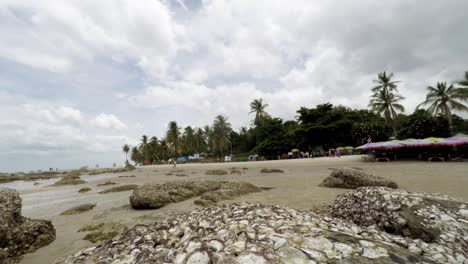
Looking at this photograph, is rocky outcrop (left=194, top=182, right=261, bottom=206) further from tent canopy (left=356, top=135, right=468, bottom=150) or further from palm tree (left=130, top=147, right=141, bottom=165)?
palm tree (left=130, top=147, right=141, bottom=165)

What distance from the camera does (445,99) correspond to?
30.5 m

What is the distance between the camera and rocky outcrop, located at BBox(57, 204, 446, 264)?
6.37 feet

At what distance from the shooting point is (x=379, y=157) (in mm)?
26891

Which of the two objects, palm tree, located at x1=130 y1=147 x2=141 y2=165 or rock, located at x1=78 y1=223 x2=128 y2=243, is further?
palm tree, located at x1=130 y1=147 x2=141 y2=165

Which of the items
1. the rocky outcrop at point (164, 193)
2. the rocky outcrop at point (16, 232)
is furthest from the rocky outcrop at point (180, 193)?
the rocky outcrop at point (16, 232)

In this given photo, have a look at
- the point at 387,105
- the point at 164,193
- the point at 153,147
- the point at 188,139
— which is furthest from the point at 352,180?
the point at 153,147

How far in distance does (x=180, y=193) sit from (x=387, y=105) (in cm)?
3906

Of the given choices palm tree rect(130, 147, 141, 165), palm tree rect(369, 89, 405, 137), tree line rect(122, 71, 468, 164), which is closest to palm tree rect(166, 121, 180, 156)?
tree line rect(122, 71, 468, 164)

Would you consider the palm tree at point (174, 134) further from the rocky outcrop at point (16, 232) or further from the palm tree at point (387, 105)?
the rocky outcrop at point (16, 232)

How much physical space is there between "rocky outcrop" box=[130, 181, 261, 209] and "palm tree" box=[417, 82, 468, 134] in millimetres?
37306

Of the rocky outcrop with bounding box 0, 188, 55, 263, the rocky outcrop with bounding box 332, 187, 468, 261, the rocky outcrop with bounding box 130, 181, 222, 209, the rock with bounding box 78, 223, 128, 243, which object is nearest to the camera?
the rocky outcrop with bounding box 332, 187, 468, 261

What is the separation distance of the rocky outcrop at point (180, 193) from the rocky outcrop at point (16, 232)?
104 inches


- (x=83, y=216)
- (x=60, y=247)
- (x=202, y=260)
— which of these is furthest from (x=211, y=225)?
(x=83, y=216)

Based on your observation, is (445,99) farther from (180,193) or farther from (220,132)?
(220,132)
